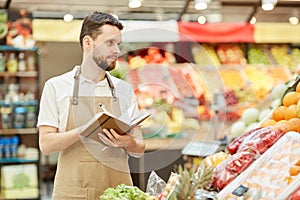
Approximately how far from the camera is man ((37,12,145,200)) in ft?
9.07

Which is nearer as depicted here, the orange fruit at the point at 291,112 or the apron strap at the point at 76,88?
the orange fruit at the point at 291,112

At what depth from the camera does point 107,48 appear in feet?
9.21

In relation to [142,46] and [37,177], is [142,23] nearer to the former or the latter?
[142,46]

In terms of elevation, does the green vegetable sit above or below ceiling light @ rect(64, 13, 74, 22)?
below

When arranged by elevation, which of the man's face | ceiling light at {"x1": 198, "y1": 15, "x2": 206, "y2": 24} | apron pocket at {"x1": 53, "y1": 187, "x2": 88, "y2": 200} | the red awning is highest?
ceiling light at {"x1": 198, "y1": 15, "x2": 206, "y2": 24}

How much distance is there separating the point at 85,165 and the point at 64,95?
0.34 meters

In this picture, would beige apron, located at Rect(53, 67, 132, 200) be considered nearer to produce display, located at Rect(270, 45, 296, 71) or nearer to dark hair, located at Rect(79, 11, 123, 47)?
dark hair, located at Rect(79, 11, 123, 47)

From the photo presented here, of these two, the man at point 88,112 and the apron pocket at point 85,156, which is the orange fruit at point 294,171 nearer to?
the man at point 88,112

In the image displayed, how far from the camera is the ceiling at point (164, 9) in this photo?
6.35 meters

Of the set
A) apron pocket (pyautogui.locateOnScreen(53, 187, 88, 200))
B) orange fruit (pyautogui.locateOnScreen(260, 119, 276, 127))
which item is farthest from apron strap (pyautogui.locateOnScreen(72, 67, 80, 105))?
orange fruit (pyautogui.locateOnScreen(260, 119, 276, 127))

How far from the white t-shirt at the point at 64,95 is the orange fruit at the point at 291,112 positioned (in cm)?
70

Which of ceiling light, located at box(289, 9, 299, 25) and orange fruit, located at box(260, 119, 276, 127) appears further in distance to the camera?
ceiling light, located at box(289, 9, 299, 25)

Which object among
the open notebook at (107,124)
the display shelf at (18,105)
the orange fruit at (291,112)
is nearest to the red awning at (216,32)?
the display shelf at (18,105)

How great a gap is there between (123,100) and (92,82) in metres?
0.17
